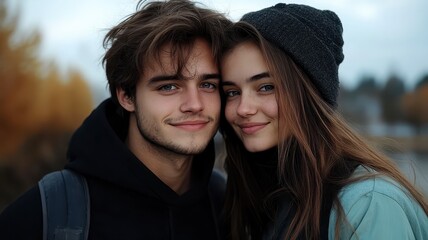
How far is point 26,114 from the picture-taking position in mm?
18031

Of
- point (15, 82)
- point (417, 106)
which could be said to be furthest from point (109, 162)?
point (417, 106)

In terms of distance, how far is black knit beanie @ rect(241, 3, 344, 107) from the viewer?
8.55 feet

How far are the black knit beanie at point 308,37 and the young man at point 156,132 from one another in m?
0.38

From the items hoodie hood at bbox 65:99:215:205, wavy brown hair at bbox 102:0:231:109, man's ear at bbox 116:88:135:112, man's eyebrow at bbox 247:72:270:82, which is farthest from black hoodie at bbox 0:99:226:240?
man's eyebrow at bbox 247:72:270:82

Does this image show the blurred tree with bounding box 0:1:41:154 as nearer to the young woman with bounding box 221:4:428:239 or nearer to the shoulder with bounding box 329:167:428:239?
the young woman with bounding box 221:4:428:239

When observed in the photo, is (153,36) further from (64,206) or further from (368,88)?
(368,88)

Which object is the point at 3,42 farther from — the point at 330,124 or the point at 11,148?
the point at 330,124

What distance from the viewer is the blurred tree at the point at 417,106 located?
47.1m

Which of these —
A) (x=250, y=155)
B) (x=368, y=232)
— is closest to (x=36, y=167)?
(x=250, y=155)

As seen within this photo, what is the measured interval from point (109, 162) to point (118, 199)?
22 centimetres

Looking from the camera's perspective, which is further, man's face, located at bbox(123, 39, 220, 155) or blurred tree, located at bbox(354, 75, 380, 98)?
→ blurred tree, located at bbox(354, 75, 380, 98)

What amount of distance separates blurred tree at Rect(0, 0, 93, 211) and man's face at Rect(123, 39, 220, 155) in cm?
1132

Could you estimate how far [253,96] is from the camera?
8.82ft

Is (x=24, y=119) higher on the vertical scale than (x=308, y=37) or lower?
lower
